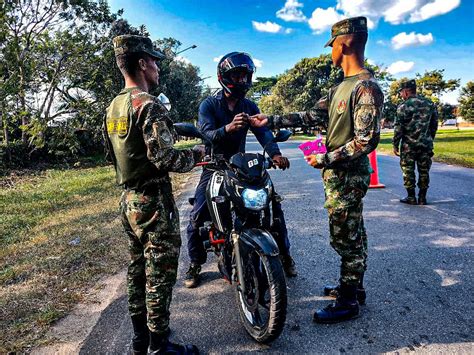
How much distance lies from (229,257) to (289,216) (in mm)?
2929

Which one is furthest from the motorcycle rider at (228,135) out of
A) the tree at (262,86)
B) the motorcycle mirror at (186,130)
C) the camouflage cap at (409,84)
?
the tree at (262,86)

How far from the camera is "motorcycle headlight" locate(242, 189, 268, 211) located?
2.43 metres

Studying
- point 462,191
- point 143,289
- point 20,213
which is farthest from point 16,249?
point 462,191

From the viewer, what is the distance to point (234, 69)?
311 centimetres

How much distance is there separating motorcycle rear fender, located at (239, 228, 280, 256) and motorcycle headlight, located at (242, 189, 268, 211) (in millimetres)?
178

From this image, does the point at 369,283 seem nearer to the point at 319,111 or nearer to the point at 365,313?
the point at 365,313

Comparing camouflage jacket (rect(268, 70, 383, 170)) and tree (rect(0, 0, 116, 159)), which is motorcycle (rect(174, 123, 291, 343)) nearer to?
camouflage jacket (rect(268, 70, 383, 170))

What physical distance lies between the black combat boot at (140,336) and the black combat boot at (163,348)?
0.09 m

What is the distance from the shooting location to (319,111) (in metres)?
3.07

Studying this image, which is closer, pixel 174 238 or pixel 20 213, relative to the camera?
pixel 174 238

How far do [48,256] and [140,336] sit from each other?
2537mm

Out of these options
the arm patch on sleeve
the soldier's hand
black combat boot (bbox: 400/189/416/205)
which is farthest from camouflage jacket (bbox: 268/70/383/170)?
black combat boot (bbox: 400/189/416/205)

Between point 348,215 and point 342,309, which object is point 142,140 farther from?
point 342,309

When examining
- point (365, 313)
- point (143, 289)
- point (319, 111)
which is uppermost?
point (319, 111)
